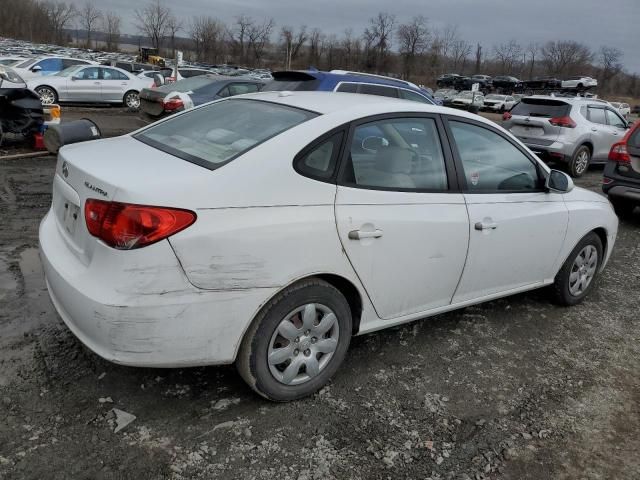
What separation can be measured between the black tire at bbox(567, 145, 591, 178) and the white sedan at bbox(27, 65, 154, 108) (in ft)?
45.6

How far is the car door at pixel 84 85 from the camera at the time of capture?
17.4m

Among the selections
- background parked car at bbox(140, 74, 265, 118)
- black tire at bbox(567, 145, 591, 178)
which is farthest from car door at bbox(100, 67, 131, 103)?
black tire at bbox(567, 145, 591, 178)

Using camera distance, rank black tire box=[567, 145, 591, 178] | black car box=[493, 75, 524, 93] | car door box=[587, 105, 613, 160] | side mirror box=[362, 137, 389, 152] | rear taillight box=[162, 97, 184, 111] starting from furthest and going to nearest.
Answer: black car box=[493, 75, 524, 93]
car door box=[587, 105, 613, 160]
black tire box=[567, 145, 591, 178]
rear taillight box=[162, 97, 184, 111]
side mirror box=[362, 137, 389, 152]

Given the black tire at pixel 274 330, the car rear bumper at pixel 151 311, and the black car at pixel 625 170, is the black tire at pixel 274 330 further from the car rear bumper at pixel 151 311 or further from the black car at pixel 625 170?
the black car at pixel 625 170

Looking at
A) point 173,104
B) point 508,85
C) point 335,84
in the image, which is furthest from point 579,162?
point 508,85

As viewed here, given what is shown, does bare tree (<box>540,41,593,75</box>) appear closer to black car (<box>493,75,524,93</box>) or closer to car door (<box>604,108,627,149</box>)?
black car (<box>493,75,524,93</box>)

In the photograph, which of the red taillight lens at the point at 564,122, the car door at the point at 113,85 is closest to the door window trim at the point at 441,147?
the red taillight lens at the point at 564,122

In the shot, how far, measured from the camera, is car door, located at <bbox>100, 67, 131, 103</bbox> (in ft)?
59.4

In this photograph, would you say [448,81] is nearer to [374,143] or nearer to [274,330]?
[374,143]

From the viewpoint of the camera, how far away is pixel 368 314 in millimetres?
3164

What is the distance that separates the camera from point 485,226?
3541mm

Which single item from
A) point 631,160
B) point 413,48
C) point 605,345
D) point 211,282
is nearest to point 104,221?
point 211,282

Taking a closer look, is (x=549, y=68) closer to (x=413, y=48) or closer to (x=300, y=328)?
(x=413, y=48)

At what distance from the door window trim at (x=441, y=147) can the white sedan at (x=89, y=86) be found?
16.1 m
